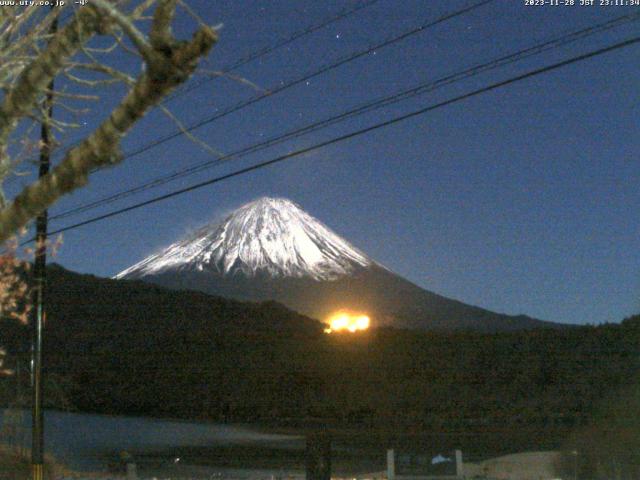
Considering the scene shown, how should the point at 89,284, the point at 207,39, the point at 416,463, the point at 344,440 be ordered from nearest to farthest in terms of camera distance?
the point at 207,39 < the point at 416,463 < the point at 344,440 < the point at 89,284

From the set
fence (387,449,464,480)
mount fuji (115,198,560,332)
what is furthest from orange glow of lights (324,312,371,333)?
mount fuji (115,198,560,332)

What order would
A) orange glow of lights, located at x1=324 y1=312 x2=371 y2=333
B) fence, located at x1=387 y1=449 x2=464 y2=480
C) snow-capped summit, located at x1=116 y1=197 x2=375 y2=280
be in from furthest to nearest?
snow-capped summit, located at x1=116 y1=197 x2=375 y2=280, orange glow of lights, located at x1=324 y1=312 x2=371 y2=333, fence, located at x1=387 y1=449 x2=464 y2=480

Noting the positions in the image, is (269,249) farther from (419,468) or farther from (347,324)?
(419,468)

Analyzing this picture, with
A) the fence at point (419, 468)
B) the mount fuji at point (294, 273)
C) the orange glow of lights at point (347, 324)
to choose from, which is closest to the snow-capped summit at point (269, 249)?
the mount fuji at point (294, 273)

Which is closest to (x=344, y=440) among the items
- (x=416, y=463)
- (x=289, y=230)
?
(x=416, y=463)

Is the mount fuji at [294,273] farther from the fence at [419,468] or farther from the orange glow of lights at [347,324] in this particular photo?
the fence at [419,468]

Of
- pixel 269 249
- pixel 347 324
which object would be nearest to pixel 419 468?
pixel 347 324

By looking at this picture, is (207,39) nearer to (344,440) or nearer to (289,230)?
(344,440)

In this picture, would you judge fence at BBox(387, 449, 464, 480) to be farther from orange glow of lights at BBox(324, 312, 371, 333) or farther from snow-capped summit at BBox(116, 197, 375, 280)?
snow-capped summit at BBox(116, 197, 375, 280)
